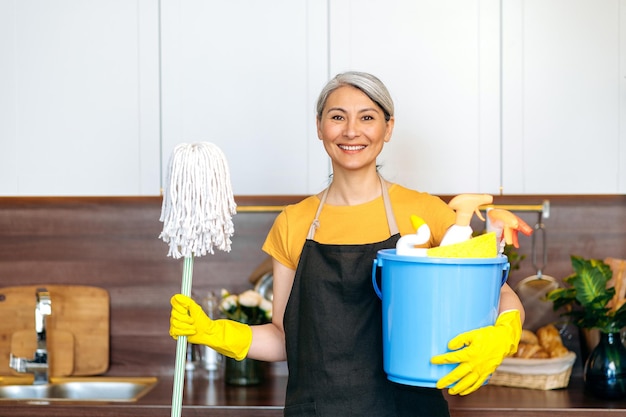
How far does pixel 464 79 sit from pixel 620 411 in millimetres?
927

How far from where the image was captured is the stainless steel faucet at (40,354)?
243 cm

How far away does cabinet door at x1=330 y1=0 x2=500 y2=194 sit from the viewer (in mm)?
2189

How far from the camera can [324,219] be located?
1.75 metres

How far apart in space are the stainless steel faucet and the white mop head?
3.97ft

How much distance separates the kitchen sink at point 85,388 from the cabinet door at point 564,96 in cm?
124

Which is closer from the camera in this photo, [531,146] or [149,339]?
[531,146]

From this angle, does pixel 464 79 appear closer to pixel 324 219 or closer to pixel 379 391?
pixel 324 219

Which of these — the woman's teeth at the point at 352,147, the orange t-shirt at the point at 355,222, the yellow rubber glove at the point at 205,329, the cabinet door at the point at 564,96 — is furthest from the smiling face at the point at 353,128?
the cabinet door at the point at 564,96

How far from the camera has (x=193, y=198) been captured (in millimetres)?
1362

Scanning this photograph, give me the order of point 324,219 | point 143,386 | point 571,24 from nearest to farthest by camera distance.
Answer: point 324,219
point 571,24
point 143,386

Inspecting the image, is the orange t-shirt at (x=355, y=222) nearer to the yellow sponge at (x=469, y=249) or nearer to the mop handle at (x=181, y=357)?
the yellow sponge at (x=469, y=249)

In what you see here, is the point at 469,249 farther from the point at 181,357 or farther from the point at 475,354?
the point at 181,357

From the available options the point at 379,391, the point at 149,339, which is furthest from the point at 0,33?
the point at 379,391

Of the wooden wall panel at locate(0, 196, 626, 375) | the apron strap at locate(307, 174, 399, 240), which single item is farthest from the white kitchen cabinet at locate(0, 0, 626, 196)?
the apron strap at locate(307, 174, 399, 240)
